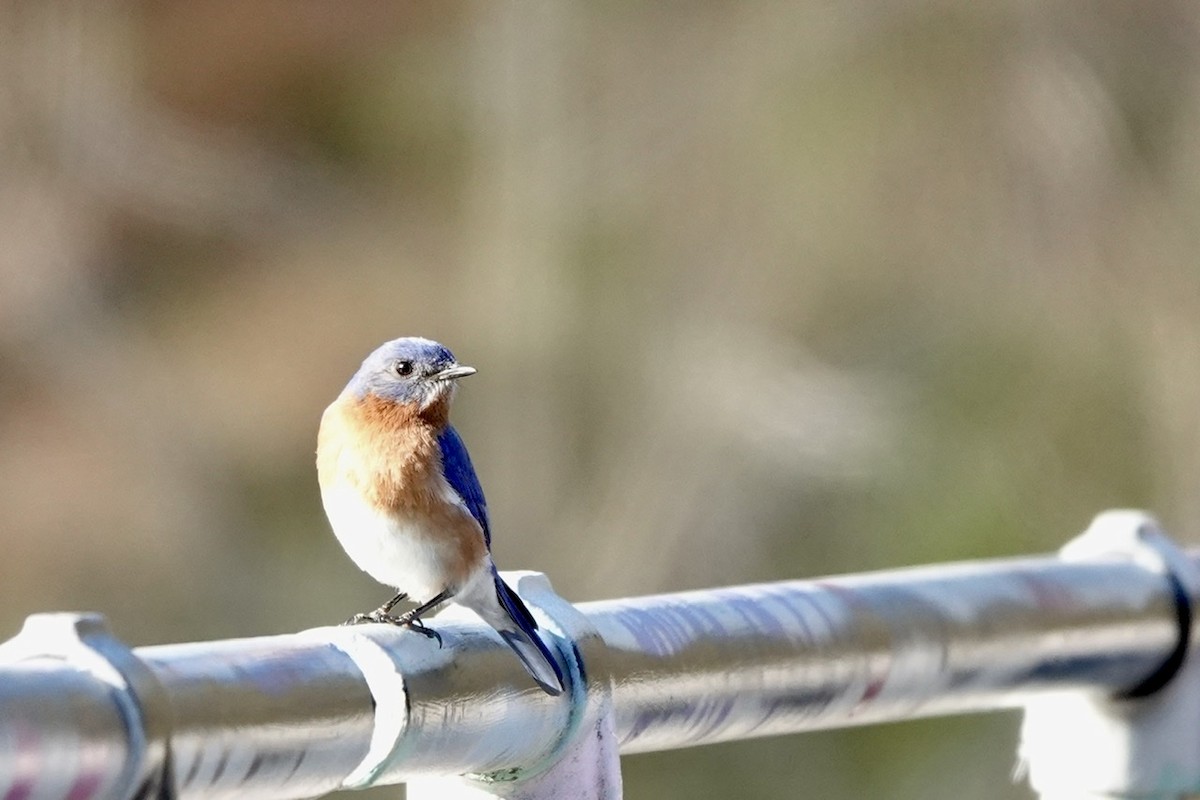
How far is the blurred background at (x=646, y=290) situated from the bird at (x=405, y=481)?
472 centimetres

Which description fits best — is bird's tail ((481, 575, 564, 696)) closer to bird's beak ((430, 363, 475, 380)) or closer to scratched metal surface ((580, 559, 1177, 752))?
scratched metal surface ((580, 559, 1177, 752))

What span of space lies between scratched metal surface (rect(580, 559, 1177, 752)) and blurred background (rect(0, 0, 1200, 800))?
4844mm

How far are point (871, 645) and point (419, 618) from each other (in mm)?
406

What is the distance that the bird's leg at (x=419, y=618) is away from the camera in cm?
130

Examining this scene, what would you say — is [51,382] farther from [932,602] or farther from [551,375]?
[932,602]

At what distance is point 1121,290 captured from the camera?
680 cm

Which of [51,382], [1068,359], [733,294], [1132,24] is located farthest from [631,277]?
[51,382]

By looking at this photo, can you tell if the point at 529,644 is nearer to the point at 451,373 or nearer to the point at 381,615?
the point at 381,615

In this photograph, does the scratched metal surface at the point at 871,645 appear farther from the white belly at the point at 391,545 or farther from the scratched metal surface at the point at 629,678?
the white belly at the point at 391,545

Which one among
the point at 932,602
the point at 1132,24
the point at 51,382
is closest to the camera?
the point at 932,602

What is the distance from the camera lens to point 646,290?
789 cm

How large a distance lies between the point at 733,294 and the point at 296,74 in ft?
11.3

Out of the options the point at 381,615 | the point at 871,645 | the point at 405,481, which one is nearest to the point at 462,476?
the point at 405,481

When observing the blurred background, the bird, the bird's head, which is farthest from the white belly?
the blurred background
